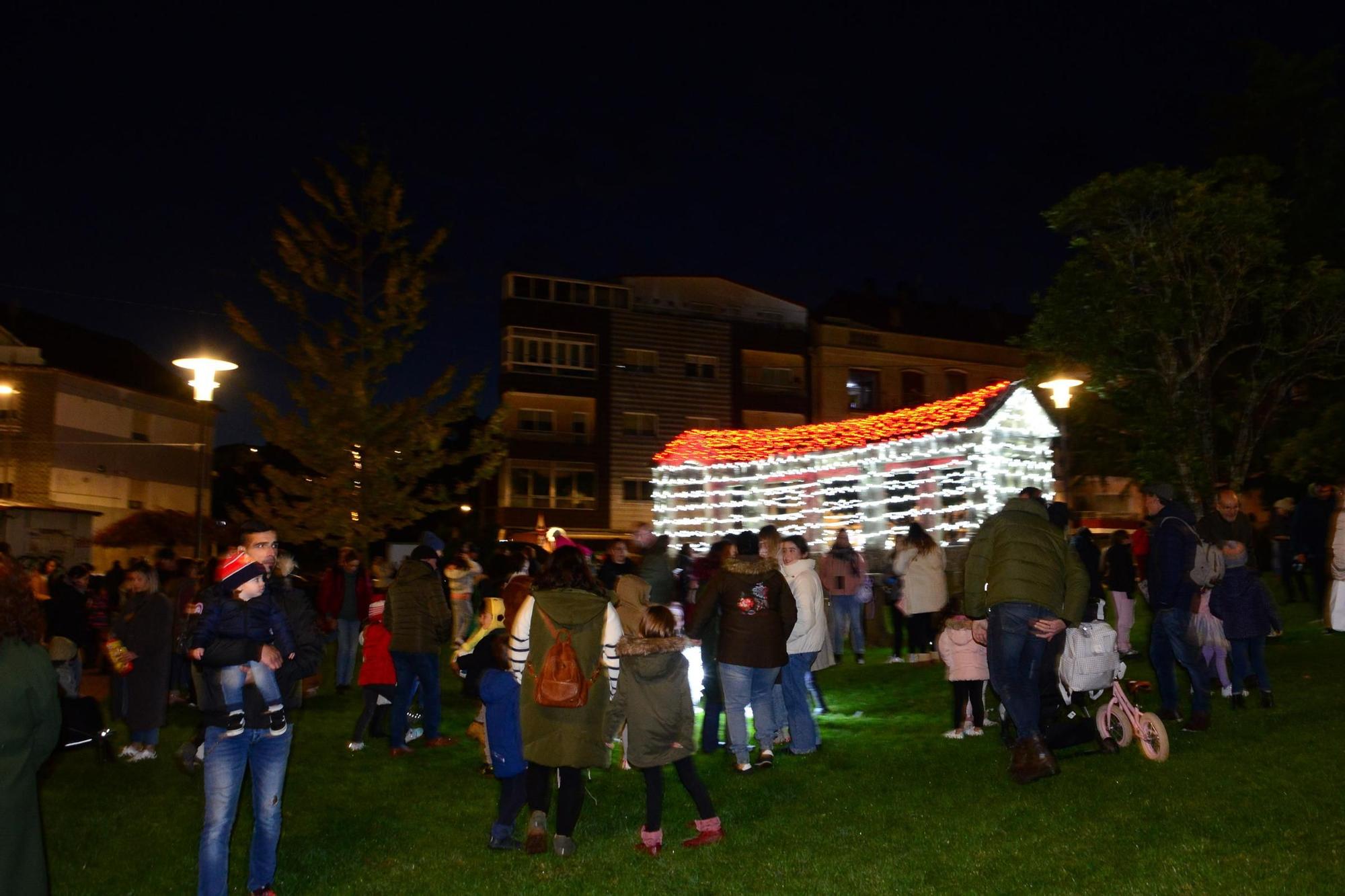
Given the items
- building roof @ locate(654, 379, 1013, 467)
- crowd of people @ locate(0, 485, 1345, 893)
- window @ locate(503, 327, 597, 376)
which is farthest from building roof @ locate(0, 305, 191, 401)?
crowd of people @ locate(0, 485, 1345, 893)

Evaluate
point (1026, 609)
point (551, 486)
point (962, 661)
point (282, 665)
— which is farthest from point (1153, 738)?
point (551, 486)

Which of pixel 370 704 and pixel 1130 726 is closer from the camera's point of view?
pixel 1130 726

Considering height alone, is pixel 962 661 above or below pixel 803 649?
below

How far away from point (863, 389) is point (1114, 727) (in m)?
43.2

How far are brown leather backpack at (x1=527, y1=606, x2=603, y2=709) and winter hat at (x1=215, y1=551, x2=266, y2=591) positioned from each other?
5.76ft

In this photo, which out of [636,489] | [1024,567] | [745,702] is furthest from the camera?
[636,489]

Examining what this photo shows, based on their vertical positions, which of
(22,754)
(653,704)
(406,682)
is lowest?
(406,682)

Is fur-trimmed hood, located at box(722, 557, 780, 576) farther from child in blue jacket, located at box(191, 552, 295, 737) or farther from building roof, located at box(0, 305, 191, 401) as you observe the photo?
building roof, located at box(0, 305, 191, 401)

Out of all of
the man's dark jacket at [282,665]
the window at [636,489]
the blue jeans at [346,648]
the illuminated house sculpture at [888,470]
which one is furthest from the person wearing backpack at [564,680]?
the window at [636,489]

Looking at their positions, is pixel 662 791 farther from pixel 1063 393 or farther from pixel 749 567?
pixel 1063 393

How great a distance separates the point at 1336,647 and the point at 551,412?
35307mm

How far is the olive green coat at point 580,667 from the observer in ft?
23.0

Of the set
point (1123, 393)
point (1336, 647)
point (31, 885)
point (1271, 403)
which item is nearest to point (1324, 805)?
point (31, 885)

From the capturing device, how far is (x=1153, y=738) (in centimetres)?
830
